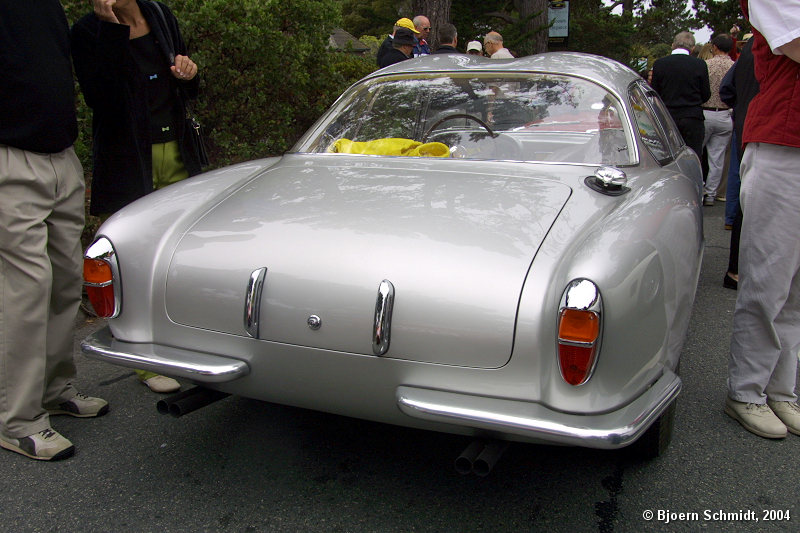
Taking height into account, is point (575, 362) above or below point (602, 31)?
below

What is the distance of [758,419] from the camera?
2.87 meters

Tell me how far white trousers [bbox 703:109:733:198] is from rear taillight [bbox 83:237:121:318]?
6.90m

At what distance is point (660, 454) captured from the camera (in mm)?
2584

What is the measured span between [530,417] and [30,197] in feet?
6.70

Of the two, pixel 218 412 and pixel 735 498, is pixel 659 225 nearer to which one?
pixel 735 498

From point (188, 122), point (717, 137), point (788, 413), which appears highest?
point (188, 122)

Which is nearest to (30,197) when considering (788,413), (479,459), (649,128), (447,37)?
(479,459)

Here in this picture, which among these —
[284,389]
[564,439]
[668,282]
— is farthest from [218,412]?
Result: [668,282]

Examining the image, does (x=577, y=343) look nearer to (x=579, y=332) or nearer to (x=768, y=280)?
(x=579, y=332)

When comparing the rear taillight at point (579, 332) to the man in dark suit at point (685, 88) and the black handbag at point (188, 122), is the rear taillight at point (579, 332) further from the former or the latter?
the man in dark suit at point (685, 88)

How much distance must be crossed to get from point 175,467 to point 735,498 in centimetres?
201

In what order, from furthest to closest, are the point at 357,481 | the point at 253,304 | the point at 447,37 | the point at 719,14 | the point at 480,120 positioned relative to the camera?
1. the point at 719,14
2. the point at 447,37
3. the point at 480,120
4. the point at 357,481
5. the point at 253,304

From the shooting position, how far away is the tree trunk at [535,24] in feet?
41.2

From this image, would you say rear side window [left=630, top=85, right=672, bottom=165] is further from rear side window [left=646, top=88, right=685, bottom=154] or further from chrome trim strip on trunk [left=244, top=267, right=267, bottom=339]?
chrome trim strip on trunk [left=244, top=267, right=267, bottom=339]
